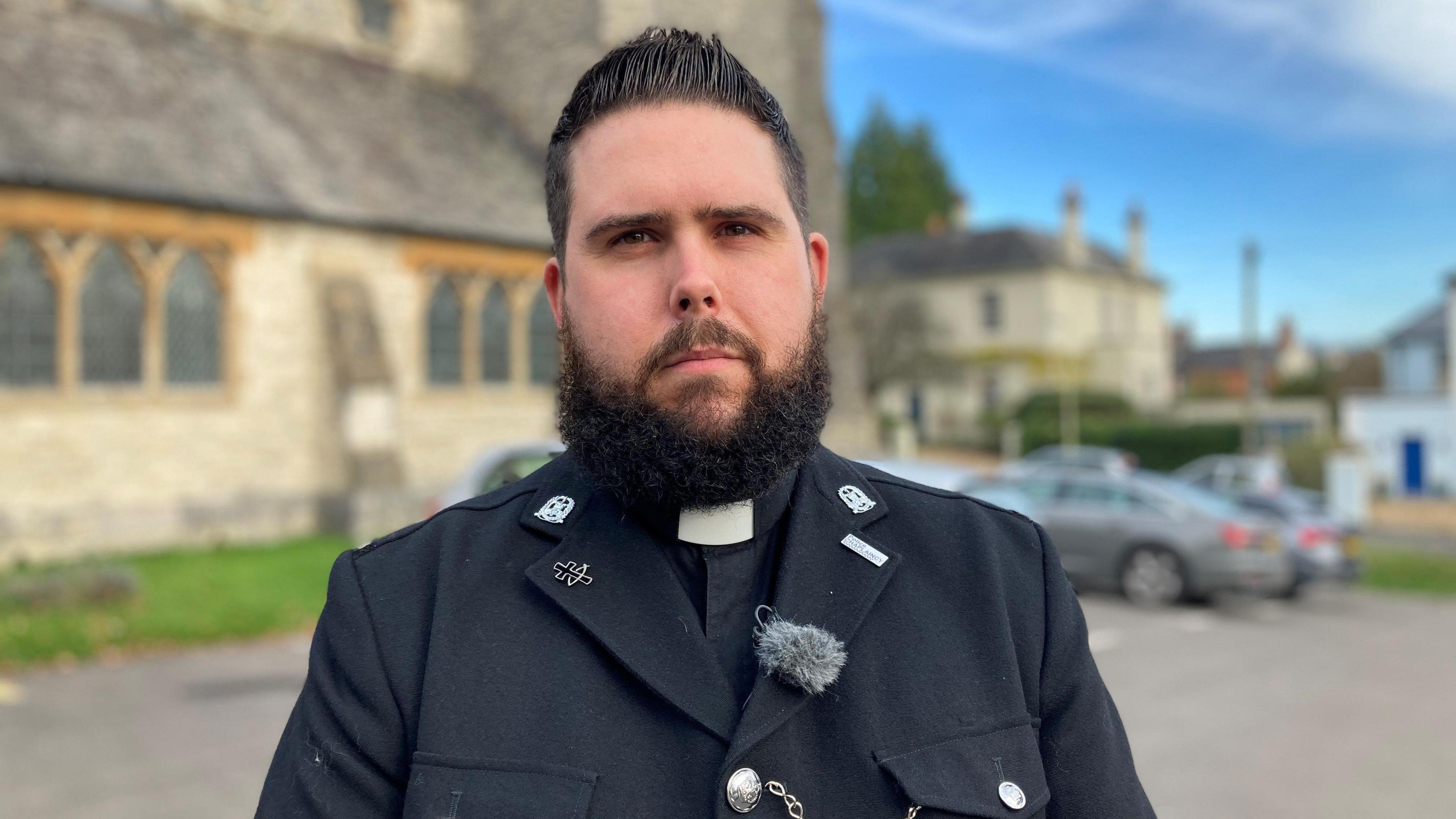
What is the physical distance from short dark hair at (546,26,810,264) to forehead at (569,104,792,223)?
2cm

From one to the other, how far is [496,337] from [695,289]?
A: 734 inches

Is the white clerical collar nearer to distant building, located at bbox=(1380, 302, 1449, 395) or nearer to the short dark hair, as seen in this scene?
the short dark hair

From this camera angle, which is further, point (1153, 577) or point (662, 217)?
point (1153, 577)

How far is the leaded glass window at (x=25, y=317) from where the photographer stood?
1354cm

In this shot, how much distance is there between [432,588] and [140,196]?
15225mm

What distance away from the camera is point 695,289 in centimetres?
166

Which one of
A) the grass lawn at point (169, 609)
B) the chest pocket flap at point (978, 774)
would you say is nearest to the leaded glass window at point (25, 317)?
the grass lawn at point (169, 609)

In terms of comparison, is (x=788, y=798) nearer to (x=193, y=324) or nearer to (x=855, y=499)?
(x=855, y=499)

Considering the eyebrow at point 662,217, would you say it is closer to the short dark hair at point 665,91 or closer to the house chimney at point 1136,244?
the short dark hair at point 665,91

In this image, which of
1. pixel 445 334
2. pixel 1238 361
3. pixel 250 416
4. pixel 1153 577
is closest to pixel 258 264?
pixel 250 416

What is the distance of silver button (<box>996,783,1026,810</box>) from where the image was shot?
161cm

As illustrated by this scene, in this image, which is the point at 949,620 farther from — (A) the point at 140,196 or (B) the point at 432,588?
(A) the point at 140,196

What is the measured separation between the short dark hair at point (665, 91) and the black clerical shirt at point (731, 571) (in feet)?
1.76

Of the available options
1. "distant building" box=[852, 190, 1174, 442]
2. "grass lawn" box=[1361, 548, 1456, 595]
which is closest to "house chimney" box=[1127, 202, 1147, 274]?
"distant building" box=[852, 190, 1174, 442]
